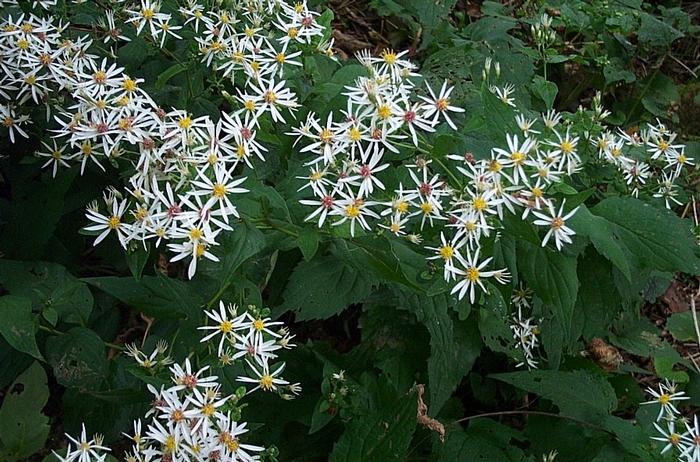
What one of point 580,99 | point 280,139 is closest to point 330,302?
point 280,139

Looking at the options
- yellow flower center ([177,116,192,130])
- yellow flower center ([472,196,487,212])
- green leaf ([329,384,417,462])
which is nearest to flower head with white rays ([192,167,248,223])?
yellow flower center ([177,116,192,130])

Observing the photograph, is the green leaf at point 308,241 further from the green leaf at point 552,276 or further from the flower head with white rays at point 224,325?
the green leaf at point 552,276

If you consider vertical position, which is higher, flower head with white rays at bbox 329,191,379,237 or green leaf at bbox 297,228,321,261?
flower head with white rays at bbox 329,191,379,237

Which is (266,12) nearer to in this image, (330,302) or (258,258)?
(258,258)

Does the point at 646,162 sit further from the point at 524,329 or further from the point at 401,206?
the point at 401,206

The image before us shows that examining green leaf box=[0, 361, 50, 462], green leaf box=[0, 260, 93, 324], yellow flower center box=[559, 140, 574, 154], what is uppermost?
yellow flower center box=[559, 140, 574, 154]

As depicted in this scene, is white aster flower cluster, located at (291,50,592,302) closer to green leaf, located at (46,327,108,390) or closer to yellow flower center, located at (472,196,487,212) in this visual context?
yellow flower center, located at (472,196,487,212)

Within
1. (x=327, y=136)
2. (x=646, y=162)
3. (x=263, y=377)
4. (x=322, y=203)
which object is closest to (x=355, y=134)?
(x=327, y=136)

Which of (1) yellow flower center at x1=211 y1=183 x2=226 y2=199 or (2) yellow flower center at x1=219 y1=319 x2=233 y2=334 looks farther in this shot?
(2) yellow flower center at x1=219 y1=319 x2=233 y2=334
